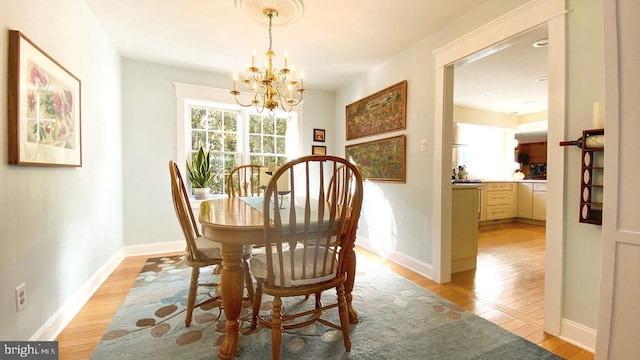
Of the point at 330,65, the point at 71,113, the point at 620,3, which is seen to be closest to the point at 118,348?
the point at 71,113

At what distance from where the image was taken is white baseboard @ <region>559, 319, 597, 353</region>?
149cm

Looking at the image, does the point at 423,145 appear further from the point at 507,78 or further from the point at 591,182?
Answer: the point at 507,78

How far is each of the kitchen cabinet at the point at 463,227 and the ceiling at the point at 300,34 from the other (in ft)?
5.34

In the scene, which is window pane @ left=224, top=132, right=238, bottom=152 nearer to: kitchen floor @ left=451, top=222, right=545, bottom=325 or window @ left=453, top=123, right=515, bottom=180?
kitchen floor @ left=451, top=222, right=545, bottom=325

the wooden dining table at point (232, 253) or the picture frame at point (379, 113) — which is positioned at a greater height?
the picture frame at point (379, 113)

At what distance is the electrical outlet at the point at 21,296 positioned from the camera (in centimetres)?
131

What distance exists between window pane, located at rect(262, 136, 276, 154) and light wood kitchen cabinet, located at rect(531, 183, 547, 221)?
5190 millimetres

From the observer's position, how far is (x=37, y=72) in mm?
1446

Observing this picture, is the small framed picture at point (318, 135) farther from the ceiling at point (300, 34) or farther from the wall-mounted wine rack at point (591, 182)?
the wall-mounted wine rack at point (591, 182)

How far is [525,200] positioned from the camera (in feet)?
17.7

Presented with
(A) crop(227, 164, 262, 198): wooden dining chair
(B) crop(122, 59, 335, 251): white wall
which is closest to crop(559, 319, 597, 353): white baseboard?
(A) crop(227, 164, 262, 198): wooden dining chair

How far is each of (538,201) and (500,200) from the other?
669mm

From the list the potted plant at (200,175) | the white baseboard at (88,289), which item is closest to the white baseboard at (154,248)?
the white baseboard at (88,289)

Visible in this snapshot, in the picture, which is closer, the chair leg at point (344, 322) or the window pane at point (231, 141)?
the chair leg at point (344, 322)
